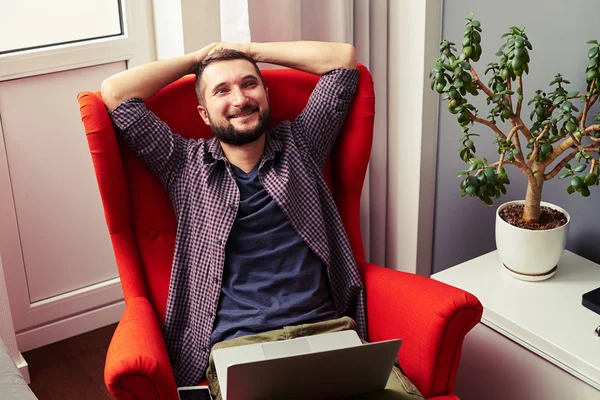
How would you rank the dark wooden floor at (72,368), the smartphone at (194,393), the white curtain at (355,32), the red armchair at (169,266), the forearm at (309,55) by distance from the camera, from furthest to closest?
the dark wooden floor at (72,368)
the white curtain at (355,32)
the forearm at (309,55)
the smartphone at (194,393)
the red armchair at (169,266)

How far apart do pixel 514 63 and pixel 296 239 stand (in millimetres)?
675

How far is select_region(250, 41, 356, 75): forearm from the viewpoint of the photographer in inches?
74.5

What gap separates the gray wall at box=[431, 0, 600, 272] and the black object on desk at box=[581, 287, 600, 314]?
0.80 feet

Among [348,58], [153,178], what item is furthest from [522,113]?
[153,178]

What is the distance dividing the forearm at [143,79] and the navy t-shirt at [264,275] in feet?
0.96

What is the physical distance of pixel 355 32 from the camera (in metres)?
2.31

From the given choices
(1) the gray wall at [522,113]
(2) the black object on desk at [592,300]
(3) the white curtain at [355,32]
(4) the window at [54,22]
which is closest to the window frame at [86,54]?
(4) the window at [54,22]

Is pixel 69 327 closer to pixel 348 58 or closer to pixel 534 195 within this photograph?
pixel 348 58

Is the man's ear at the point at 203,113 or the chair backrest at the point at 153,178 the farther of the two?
the man's ear at the point at 203,113

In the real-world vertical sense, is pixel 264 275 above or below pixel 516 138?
below

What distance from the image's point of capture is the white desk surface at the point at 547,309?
166 cm

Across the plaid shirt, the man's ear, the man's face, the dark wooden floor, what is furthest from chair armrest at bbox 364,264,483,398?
the dark wooden floor

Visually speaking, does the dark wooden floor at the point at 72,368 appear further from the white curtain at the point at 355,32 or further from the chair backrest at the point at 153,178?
the white curtain at the point at 355,32

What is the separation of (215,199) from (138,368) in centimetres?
50
